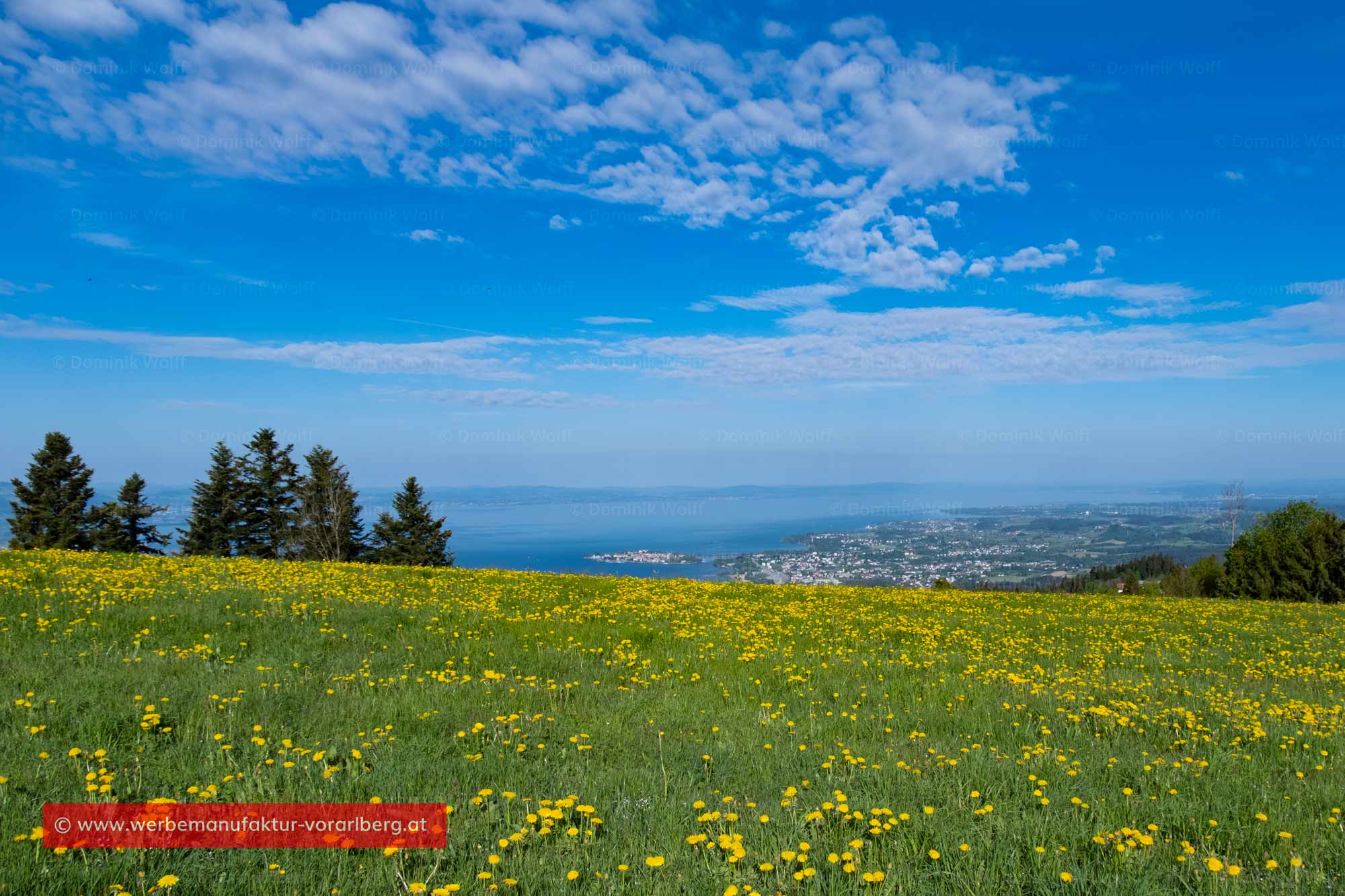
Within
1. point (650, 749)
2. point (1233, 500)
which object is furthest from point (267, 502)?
point (1233, 500)

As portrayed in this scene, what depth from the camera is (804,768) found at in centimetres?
582

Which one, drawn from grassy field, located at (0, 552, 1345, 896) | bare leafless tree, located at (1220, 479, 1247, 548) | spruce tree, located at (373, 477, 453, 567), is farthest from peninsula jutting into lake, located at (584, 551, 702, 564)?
grassy field, located at (0, 552, 1345, 896)

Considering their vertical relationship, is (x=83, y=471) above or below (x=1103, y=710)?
above

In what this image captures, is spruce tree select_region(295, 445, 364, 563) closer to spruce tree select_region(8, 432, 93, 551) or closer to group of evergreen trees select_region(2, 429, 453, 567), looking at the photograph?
group of evergreen trees select_region(2, 429, 453, 567)

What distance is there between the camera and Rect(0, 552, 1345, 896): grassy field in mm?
3896

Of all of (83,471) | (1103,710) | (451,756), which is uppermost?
(83,471)

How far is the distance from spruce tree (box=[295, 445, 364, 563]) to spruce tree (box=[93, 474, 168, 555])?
8.15m

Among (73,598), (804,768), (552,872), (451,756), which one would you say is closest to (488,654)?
(451,756)

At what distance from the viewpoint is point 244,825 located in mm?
4125

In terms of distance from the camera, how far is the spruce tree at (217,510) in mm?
45969

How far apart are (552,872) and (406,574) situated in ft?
53.4

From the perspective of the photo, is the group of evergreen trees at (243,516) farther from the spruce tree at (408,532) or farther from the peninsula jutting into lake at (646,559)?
the peninsula jutting into lake at (646,559)

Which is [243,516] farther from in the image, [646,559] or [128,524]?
[646,559]

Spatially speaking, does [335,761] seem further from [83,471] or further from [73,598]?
[83,471]
